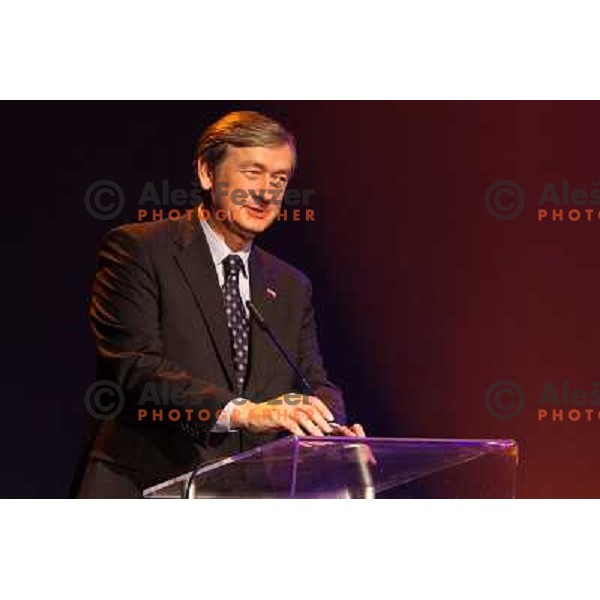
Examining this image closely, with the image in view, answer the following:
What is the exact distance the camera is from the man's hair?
12.8ft

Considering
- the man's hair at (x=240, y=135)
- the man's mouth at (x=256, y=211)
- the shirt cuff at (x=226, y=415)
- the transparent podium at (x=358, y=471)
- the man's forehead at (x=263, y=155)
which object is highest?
the man's hair at (x=240, y=135)

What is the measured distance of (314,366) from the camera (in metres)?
3.91

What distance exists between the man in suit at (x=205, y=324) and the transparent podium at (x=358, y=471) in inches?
12.2

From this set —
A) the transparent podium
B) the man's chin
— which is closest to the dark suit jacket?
the man's chin

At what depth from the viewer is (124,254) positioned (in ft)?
12.6

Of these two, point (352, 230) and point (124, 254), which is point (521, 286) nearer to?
point (352, 230)

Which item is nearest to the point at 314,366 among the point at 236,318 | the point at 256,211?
the point at 236,318

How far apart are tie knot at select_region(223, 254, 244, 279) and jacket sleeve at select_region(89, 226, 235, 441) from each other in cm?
22

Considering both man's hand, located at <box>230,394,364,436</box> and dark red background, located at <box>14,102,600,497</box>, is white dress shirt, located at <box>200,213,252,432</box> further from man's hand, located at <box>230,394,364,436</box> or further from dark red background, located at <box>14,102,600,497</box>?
man's hand, located at <box>230,394,364,436</box>

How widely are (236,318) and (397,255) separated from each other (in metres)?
0.71

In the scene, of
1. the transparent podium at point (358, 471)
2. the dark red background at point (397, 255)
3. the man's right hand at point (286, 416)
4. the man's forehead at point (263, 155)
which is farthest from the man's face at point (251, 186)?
the transparent podium at point (358, 471)

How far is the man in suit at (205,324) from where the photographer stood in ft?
11.7

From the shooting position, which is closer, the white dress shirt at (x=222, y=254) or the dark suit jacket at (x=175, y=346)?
the dark suit jacket at (x=175, y=346)

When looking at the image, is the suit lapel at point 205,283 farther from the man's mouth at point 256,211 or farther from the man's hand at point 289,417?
the man's hand at point 289,417
